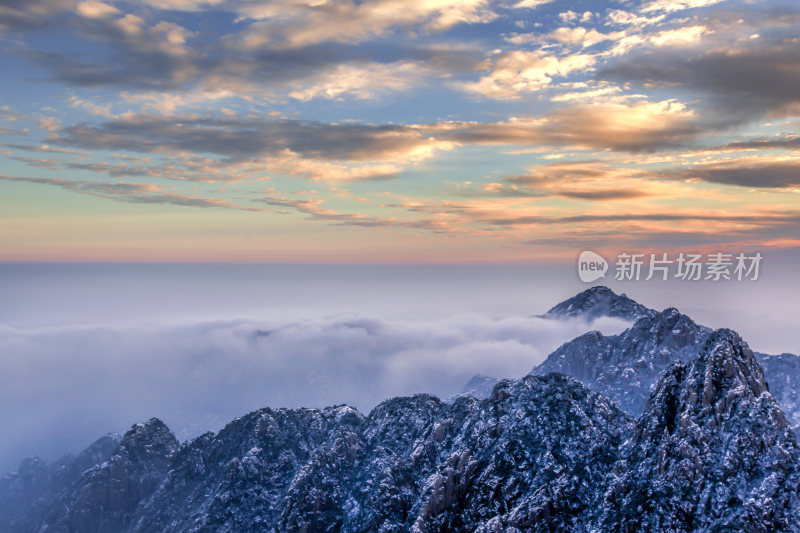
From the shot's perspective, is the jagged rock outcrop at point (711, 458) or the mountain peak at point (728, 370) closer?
the jagged rock outcrop at point (711, 458)

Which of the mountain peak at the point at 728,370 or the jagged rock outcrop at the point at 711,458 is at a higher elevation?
the mountain peak at the point at 728,370

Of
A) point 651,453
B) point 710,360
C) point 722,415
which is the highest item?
point 710,360

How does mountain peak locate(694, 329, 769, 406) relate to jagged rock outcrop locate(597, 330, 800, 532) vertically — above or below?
above

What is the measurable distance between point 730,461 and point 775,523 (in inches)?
724

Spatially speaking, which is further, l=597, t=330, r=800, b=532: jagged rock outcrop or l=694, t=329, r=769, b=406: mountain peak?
l=694, t=329, r=769, b=406: mountain peak

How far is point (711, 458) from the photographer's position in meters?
161

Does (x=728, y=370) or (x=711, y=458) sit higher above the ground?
(x=728, y=370)

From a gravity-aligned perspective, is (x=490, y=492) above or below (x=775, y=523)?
below

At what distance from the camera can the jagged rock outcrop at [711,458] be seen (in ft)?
489

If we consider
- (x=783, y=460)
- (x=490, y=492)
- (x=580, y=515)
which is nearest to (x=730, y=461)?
(x=783, y=460)

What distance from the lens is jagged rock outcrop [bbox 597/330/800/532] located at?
14912cm

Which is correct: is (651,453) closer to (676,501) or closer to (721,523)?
(676,501)

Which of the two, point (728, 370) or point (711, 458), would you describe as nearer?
point (711, 458)

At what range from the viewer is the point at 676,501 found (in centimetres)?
15675
